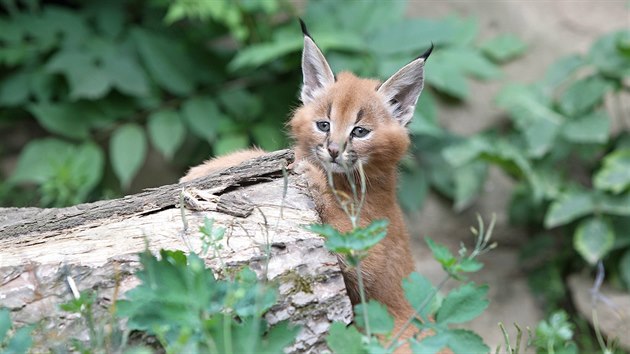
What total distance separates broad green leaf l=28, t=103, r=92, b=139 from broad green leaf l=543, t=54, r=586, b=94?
5293 millimetres

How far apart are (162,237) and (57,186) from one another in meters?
4.90

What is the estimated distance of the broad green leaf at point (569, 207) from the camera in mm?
8797

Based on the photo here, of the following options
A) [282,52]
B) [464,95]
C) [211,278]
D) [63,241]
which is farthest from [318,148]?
[464,95]

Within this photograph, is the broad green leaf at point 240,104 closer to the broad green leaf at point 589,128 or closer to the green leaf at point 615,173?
the broad green leaf at point 589,128

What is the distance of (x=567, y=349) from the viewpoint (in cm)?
351

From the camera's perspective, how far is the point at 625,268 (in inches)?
344

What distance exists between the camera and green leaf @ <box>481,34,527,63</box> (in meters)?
10.2

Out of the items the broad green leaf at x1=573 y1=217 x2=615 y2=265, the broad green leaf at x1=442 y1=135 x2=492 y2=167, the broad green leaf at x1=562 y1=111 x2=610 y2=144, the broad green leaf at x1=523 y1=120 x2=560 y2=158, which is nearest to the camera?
the broad green leaf at x1=573 y1=217 x2=615 y2=265

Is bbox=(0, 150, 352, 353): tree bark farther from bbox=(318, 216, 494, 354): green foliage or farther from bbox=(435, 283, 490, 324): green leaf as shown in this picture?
bbox=(435, 283, 490, 324): green leaf

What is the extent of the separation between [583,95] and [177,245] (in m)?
6.47

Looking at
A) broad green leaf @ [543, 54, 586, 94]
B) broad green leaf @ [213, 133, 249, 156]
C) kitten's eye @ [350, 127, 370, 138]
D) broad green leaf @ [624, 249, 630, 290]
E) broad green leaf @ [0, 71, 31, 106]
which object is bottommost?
broad green leaf @ [624, 249, 630, 290]

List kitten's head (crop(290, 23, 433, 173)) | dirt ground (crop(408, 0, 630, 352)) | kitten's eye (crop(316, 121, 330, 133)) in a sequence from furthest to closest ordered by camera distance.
A: dirt ground (crop(408, 0, 630, 352)) → kitten's eye (crop(316, 121, 330, 133)) → kitten's head (crop(290, 23, 433, 173))

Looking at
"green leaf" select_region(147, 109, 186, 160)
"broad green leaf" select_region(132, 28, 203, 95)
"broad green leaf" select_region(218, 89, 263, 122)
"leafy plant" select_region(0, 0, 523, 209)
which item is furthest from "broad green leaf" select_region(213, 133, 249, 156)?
"broad green leaf" select_region(132, 28, 203, 95)

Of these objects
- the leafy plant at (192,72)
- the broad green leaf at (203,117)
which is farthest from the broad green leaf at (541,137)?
the broad green leaf at (203,117)
